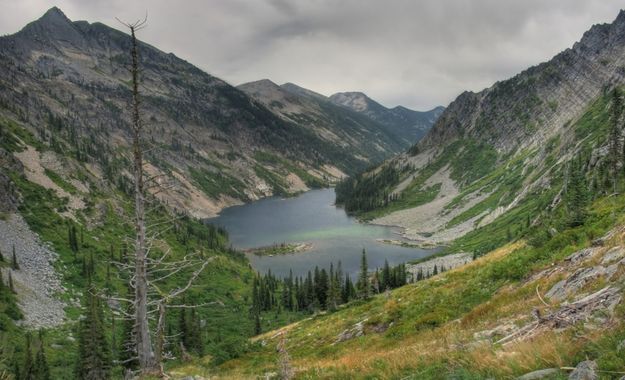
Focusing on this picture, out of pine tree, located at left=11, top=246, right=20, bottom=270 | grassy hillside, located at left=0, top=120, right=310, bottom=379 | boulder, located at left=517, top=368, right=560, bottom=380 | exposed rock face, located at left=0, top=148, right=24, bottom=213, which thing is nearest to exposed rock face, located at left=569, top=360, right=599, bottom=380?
boulder, located at left=517, top=368, right=560, bottom=380

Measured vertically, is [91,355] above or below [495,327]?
below

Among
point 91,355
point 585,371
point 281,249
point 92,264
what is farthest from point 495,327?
point 281,249

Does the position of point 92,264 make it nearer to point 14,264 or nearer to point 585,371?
point 14,264

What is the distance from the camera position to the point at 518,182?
174 m

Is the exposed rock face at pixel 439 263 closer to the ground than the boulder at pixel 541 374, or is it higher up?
closer to the ground

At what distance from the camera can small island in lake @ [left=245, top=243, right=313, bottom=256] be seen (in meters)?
177

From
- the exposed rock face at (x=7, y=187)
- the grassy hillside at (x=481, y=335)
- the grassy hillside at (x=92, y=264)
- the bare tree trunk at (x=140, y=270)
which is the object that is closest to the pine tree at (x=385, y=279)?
the grassy hillside at (x=92, y=264)

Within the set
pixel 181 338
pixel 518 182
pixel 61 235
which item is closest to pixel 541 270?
pixel 181 338

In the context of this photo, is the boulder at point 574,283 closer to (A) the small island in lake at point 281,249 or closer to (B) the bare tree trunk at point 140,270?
(B) the bare tree trunk at point 140,270

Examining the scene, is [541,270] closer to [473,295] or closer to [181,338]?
[473,295]

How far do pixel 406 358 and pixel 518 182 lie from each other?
18199cm

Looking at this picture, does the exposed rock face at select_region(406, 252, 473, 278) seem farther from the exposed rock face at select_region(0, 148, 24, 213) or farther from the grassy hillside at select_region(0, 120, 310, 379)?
the exposed rock face at select_region(0, 148, 24, 213)

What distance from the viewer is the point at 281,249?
181 m

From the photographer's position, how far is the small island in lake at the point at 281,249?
6969 inches
